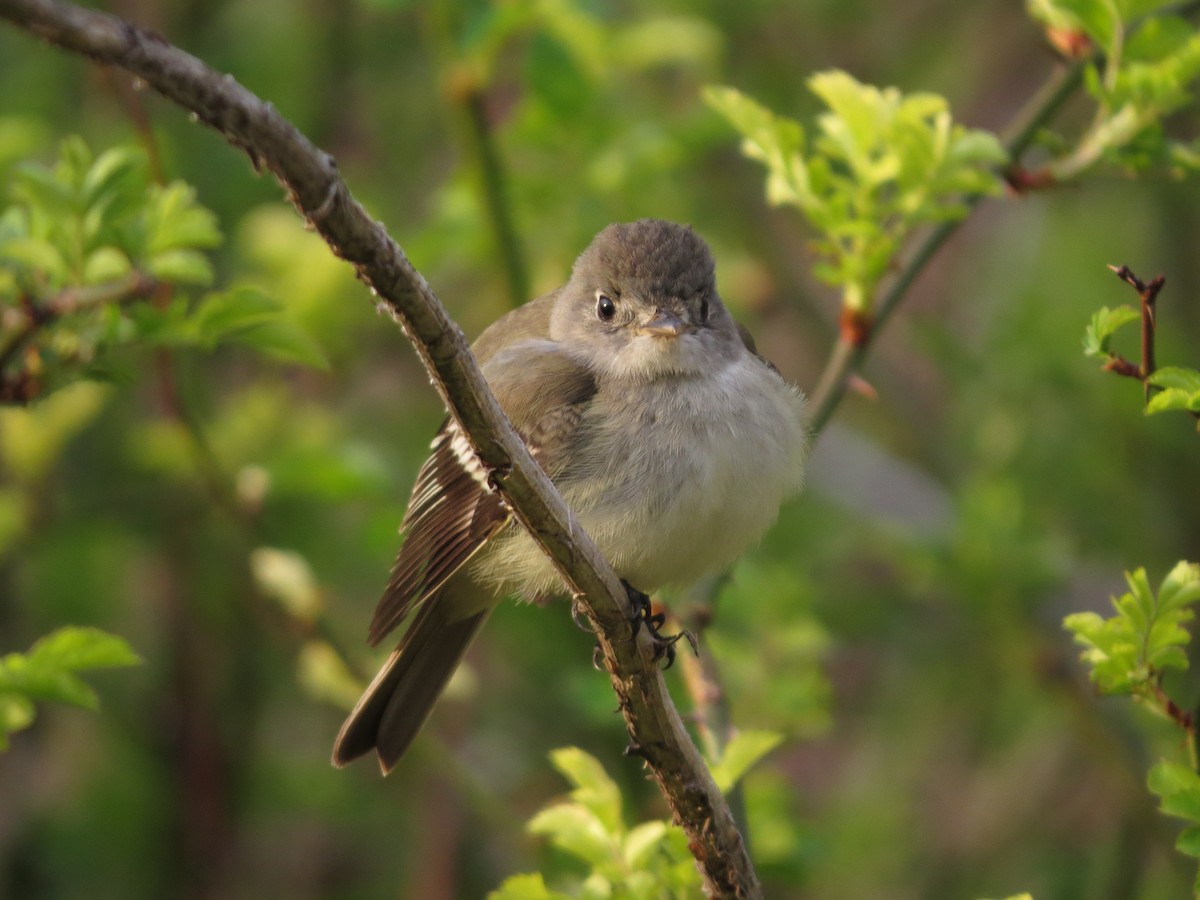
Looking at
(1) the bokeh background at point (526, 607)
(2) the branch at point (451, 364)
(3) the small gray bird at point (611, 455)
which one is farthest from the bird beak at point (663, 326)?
(2) the branch at point (451, 364)

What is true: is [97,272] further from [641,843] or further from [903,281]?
[903,281]

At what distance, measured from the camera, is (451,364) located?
2.15m

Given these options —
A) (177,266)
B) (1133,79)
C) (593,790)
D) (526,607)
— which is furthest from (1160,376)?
(526,607)

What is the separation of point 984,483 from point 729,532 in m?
2.22

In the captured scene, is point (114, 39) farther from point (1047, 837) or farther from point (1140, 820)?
point (1047, 837)

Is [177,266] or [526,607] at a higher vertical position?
[177,266]

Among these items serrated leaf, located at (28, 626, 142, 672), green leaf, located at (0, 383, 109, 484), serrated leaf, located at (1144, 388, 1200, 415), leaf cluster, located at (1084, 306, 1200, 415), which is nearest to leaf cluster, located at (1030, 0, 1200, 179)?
leaf cluster, located at (1084, 306, 1200, 415)

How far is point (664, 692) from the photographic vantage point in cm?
284

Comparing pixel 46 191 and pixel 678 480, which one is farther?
pixel 678 480

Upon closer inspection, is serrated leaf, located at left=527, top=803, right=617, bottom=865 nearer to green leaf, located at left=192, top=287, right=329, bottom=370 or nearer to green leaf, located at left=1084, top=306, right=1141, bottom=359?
green leaf, located at left=192, top=287, right=329, bottom=370

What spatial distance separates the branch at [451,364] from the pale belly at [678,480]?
66cm

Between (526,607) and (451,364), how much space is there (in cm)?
362

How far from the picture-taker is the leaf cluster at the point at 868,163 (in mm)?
3119

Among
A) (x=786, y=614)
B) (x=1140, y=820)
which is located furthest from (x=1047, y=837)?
(x=786, y=614)
